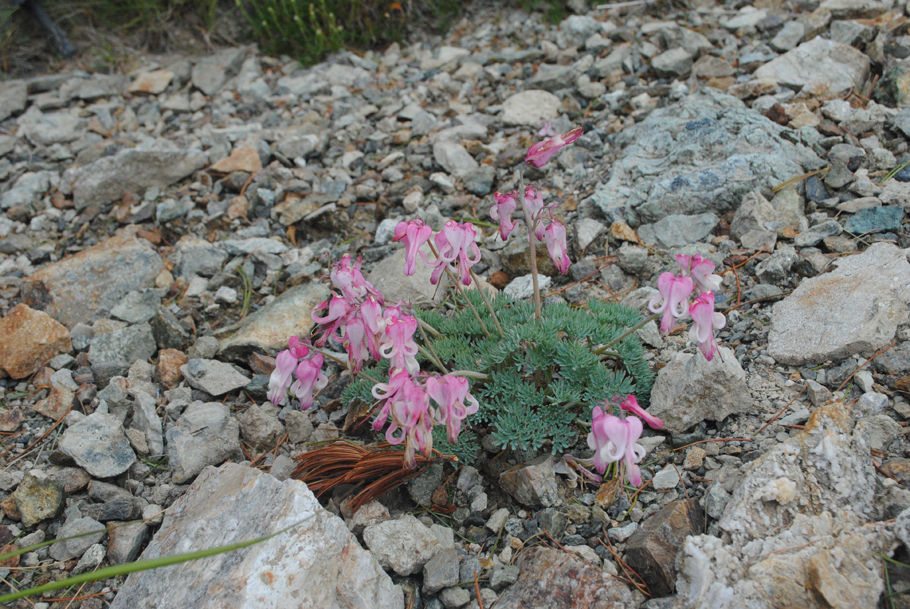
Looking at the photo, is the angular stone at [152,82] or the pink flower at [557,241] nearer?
the pink flower at [557,241]

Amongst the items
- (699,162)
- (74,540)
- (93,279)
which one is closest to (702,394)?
(699,162)

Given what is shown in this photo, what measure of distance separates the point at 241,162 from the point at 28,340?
2125 mm

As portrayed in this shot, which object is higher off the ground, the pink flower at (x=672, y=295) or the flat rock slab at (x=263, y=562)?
the pink flower at (x=672, y=295)

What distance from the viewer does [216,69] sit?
21.8 ft

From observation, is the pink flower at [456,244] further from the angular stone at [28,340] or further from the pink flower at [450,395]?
the angular stone at [28,340]

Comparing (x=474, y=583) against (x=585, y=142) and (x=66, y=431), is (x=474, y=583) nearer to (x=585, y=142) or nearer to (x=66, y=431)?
(x=66, y=431)

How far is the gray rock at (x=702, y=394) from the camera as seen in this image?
2803 millimetres

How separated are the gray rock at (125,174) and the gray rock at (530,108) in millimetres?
2508

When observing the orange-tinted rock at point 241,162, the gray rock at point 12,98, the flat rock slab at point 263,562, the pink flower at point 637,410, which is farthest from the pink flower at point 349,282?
the gray rock at point 12,98

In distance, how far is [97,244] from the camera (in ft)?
15.3

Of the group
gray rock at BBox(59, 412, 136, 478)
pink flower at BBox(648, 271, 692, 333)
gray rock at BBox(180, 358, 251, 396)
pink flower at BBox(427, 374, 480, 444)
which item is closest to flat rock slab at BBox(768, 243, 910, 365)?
pink flower at BBox(648, 271, 692, 333)

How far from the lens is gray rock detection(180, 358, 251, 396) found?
357 cm

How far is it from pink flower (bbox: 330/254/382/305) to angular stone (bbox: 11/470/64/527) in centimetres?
157

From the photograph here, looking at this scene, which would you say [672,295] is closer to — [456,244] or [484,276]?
[456,244]
